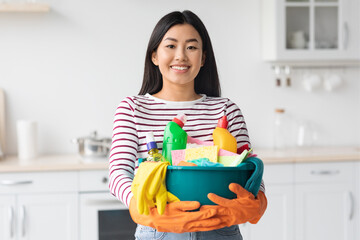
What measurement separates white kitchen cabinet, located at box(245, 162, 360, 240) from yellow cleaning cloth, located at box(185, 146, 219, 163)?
1.81 m

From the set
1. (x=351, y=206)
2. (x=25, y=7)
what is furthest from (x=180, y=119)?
(x=351, y=206)

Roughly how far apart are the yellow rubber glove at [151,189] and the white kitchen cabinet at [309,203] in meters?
1.88

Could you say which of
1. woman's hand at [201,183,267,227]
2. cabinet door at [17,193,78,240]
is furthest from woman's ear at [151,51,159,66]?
cabinet door at [17,193,78,240]

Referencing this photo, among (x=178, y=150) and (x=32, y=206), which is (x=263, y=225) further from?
(x=178, y=150)

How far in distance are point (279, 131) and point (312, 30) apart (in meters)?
0.67

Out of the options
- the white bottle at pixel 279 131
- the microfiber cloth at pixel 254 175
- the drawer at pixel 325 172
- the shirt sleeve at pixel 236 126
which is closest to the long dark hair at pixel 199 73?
the shirt sleeve at pixel 236 126

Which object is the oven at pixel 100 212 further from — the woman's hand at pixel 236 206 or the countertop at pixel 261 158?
the woman's hand at pixel 236 206

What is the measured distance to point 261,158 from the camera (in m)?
→ 2.84

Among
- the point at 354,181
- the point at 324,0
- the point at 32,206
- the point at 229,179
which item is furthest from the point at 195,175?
the point at 324,0

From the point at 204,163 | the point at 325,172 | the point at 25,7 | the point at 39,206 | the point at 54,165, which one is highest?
the point at 25,7

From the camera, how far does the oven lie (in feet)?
8.87

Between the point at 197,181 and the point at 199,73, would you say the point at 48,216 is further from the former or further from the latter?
the point at 197,181

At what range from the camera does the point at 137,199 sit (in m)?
1.02

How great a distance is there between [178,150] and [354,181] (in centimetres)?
211
